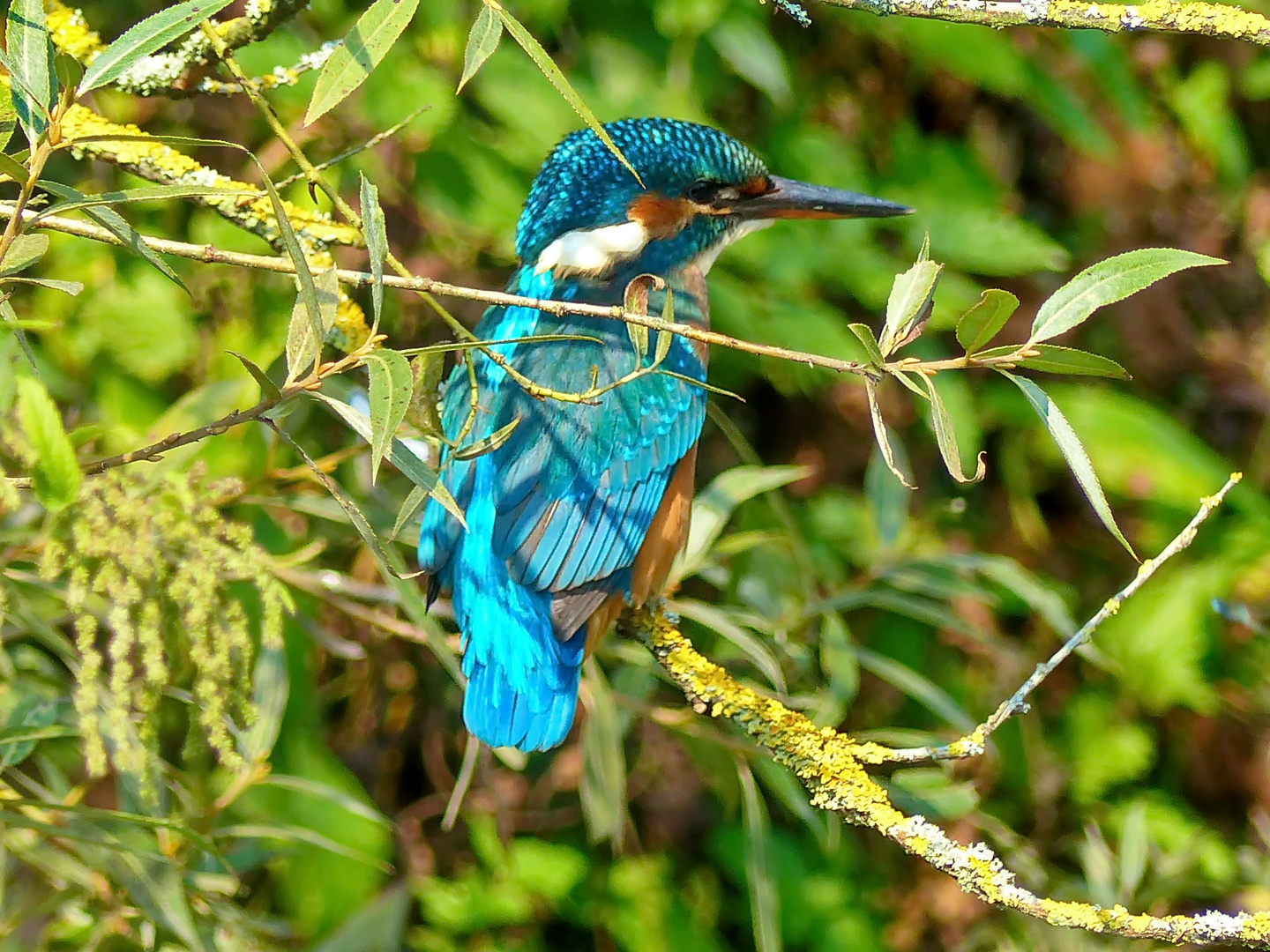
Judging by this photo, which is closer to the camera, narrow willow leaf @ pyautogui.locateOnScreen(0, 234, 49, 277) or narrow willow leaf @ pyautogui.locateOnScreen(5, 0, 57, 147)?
narrow willow leaf @ pyautogui.locateOnScreen(5, 0, 57, 147)

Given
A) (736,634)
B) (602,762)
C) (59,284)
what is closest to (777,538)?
(736,634)

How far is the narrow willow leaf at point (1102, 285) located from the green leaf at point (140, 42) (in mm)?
592

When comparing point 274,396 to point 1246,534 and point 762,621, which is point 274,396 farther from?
point 1246,534

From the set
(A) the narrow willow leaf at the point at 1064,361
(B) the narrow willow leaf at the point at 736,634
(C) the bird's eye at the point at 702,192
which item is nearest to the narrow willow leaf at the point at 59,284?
(A) the narrow willow leaf at the point at 1064,361

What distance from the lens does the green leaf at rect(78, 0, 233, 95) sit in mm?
844

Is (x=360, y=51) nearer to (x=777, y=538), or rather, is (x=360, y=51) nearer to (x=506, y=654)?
(x=506, y=654)

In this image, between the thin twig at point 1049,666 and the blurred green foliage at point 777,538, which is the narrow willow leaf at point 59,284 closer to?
the blurred green foliage at point 777,538

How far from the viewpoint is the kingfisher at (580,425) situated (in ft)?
5.35

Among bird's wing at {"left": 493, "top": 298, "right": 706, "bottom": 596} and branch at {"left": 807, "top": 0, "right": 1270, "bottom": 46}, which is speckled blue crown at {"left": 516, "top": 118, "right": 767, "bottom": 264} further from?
branch at {"left": 807, "top": 0, "right": 1270, "bottom": 46}

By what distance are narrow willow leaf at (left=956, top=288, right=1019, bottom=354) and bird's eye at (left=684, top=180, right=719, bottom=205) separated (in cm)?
111

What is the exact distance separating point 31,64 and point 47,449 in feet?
0.86

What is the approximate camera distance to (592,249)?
77.0 inches

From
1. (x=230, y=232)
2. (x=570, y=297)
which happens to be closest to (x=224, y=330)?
(x=230, y=232)

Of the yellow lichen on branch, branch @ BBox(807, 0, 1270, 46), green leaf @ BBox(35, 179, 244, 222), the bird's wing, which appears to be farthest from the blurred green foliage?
branch @ BBox(807, 0, 1270, 46)
